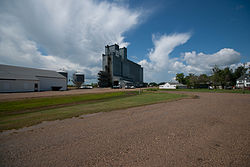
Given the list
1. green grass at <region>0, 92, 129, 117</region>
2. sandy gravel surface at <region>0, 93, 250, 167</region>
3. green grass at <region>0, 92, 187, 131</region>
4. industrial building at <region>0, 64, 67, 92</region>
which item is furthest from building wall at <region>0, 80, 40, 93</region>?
sandy gravel surface at <region>0, 93, 250, 167</region>

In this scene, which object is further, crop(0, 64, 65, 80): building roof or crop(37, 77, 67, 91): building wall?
crop(37, 77, 67, 91): building wall

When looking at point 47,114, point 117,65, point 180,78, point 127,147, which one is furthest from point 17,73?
point 180,78

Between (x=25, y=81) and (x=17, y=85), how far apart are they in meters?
2.47

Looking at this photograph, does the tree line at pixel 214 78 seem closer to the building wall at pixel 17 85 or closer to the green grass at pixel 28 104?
the green grass at pixel 28 104

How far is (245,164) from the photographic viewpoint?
3.18 metres

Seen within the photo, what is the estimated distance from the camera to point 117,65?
3401 inches

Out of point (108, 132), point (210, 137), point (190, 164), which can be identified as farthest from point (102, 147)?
point (210, 137)

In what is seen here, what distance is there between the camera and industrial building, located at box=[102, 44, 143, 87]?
81606 millimetres

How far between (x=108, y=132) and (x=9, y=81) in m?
45.3

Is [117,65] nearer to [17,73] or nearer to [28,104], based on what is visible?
[17,73]

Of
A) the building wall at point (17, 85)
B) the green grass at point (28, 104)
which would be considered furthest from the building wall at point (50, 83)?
the green grass at point (28, 104)

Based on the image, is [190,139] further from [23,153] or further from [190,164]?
[23,153]

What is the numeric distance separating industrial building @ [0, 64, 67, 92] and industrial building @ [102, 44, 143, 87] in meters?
37.1

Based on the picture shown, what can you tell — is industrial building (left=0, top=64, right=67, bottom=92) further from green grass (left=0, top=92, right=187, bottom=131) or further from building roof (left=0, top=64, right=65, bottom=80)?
green grass (left=0, top=92, right=187, bottom=131)
